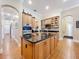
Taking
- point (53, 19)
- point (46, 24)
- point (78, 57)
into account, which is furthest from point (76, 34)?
point (78, 57)

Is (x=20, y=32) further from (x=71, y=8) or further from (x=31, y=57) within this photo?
(x=71, y=8)

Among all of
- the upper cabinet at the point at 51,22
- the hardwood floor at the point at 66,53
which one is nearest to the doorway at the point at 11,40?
the hardwood floor at the point at 66,53

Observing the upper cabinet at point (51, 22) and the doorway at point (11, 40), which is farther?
the upper cabinet at point (51, 22)

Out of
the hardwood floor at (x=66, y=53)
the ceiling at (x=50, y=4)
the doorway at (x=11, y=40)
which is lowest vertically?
the hardwood floor at (x=66, y=53)

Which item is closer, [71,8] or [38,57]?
[38,57]

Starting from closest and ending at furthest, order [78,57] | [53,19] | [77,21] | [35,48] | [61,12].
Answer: [35,48]
[78,57]
[77,21]
[61,12]
[53,19]

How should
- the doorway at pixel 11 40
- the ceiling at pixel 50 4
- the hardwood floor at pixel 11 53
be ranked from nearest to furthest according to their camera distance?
the hardwood floor at pixel 11 53 < the doorway at pixel 11 40 < the ceiling at pixel 50 4

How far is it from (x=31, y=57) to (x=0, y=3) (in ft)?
13.6

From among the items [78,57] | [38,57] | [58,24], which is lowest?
[78,57]

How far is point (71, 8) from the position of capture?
10672 millimetres

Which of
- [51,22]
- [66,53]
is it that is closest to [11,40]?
[51,22]

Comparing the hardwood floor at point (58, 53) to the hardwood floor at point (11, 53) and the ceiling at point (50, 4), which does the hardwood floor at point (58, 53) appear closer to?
the hardwood floor at point (11, 53)

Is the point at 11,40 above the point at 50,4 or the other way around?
the other way around

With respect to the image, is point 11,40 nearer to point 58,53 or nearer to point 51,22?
point 51,22
